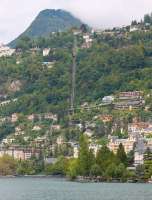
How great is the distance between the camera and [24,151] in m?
197

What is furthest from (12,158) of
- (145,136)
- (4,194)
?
(4,194)

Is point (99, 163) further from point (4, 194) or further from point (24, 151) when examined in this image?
point (24, 151)

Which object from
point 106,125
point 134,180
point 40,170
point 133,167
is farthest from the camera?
point 106,125

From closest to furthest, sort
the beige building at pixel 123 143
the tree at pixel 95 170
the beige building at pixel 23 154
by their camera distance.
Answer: the tree at pixel 95 170, the beige building at pixel 123 143, the beige building at pixel 23 154

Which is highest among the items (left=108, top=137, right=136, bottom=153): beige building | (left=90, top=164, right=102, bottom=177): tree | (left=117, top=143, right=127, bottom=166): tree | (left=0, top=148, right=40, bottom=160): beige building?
(left=117, top=143, right=127, bottom=166): tree

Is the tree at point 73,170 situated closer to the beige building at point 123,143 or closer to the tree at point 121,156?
the tree at point 121,156

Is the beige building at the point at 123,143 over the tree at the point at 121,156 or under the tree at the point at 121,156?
under

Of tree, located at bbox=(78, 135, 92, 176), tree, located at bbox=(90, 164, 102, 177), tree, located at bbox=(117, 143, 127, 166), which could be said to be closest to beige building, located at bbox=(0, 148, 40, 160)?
tree, located at bbox=(117, 143, 127, 166)

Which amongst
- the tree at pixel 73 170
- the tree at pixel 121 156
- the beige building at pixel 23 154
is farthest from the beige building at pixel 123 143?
the tree at pixel 121 156

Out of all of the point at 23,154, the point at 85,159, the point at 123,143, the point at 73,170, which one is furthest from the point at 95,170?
the point at 23,154

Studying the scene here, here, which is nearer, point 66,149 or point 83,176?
point 83,176

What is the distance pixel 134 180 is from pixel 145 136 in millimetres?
56409

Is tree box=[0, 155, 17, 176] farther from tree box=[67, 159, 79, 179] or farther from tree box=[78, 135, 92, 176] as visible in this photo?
tree box=[78, 135, 92, 176]


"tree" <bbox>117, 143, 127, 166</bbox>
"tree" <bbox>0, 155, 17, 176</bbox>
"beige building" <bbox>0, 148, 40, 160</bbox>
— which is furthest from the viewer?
"beige building" <bbox>0, 148, 40, 160</bbox>
